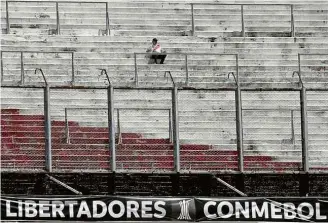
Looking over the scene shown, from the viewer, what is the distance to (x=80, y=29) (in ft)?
125

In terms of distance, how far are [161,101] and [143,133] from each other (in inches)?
54.6

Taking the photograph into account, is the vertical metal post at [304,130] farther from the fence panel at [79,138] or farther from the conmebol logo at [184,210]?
the fence panel at [79,138]

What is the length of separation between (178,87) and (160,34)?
6.37m

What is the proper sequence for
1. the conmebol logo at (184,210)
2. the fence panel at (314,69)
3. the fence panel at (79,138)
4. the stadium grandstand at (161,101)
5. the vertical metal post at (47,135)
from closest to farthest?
the conmebol logo at (184,210)
the vertical metal post at (47,135)
the fence panel at (79,138)
the stadium grandstand at (161,101)
the fence panel at (314,69)

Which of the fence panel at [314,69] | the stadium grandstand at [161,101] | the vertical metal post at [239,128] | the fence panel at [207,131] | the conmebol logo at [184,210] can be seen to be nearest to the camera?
the conmebol logo at [184,210]

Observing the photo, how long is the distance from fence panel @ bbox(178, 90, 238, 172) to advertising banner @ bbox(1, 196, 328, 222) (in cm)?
92

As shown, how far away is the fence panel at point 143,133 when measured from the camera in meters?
31.2

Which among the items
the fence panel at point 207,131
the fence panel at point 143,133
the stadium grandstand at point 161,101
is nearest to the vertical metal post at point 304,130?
the stadium grandstand at point 161,101

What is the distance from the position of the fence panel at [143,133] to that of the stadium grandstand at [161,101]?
2cm

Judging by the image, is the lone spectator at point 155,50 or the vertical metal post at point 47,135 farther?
the lone spectator at point 155,50

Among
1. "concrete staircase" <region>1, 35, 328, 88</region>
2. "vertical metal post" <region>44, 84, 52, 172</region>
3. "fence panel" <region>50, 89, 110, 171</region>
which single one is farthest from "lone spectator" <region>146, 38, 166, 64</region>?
"vertical metal post" <region>44, 84, 52, 172</region>

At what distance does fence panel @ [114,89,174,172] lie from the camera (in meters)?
31.2

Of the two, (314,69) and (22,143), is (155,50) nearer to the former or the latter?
(314,69)

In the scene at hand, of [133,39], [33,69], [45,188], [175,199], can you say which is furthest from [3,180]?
[133,39]
